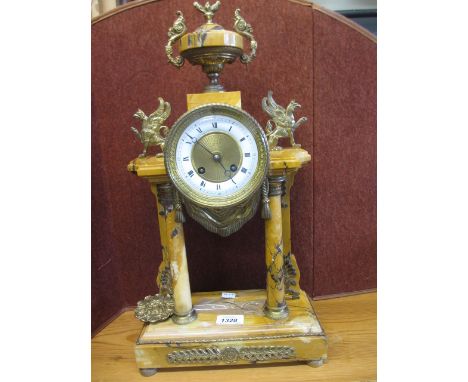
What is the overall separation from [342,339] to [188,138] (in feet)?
2.77

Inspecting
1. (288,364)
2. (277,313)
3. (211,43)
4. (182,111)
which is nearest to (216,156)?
(211,43)

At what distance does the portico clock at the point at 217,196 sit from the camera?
3.56 ft

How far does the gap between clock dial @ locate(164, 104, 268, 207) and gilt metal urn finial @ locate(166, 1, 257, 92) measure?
140mm

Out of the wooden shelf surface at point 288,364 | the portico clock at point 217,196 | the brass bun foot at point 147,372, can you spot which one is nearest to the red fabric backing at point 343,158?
the wooden shelf surface at point 288,364

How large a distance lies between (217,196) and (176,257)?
9.8 inches

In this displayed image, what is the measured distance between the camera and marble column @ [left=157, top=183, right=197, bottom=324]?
1164mm

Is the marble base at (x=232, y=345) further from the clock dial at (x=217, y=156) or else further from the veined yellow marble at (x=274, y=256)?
the clock dial at (x=217, y=156)

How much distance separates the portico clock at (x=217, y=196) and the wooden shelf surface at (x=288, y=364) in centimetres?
4

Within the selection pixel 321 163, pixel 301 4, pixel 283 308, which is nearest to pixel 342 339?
pixel 283 308

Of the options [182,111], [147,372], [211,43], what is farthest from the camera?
[182,111]

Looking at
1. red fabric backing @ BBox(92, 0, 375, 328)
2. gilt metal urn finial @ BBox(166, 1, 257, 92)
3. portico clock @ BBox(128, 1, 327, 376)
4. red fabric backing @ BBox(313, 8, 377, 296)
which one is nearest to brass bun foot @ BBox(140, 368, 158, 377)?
portico clock @ BBox(128, 1, 327, 376)

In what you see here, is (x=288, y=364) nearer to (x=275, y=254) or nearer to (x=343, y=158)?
A: (x=275, y=254)

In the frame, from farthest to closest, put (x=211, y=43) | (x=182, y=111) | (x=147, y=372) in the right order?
1. (x=182, y=111)
2. (x=147, y=372)
3. (x=211, y=43)

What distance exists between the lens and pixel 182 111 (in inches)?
57.1
